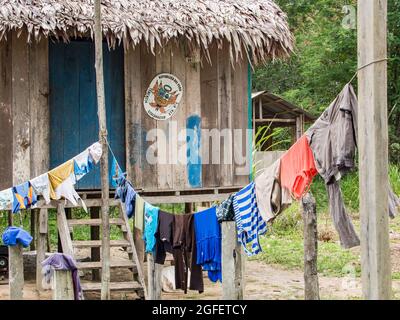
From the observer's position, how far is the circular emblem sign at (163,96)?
996 centimetres

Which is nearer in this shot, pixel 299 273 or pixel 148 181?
pixel 148 181

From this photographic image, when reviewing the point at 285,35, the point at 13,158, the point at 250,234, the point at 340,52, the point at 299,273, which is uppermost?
the point at 340,52

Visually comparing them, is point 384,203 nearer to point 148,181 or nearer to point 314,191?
point 148,181

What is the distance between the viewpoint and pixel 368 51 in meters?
5.13

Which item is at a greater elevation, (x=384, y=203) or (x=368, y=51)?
(x=368, y=51)

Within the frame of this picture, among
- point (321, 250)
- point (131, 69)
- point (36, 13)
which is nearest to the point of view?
point (36, 13)

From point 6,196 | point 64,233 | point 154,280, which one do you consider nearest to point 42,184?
A: point 6,196

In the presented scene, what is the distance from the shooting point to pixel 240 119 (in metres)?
10.3

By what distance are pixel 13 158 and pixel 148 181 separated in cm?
169

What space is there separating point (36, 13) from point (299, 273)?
5.30 meters

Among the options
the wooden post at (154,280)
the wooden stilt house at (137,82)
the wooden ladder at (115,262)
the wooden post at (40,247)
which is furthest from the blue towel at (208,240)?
the wooden post at (40,247)

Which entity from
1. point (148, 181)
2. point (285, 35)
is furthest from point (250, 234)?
point (285, 35)

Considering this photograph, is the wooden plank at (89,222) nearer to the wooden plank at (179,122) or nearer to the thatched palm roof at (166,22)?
the wooden plank at (179,122)
